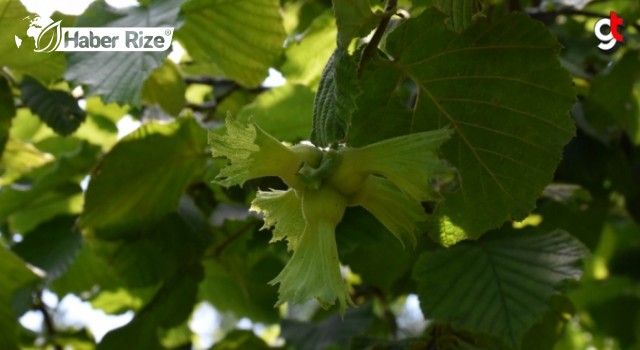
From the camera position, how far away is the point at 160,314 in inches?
60.1

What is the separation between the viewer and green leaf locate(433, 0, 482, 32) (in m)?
0.83

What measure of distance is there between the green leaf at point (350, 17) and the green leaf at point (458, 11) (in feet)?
0.21

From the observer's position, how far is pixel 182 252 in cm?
150

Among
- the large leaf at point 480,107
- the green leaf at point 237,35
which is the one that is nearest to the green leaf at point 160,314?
the green leaf at point 237,35

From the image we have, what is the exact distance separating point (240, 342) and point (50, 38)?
73 centimetres

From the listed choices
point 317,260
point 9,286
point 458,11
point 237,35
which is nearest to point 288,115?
point 237,35

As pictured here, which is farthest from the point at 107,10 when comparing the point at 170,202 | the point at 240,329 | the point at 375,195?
the point at 240,329

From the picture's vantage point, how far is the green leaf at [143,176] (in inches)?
54.9

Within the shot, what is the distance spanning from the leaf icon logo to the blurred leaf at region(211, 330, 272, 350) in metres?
0.69

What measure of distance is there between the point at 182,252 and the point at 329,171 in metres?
0.81

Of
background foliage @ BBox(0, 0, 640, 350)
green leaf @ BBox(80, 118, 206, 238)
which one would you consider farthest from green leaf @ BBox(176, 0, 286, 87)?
green leaf @ BBox(80, 118, 206, 238)

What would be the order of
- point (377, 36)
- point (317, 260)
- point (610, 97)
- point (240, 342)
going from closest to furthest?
point (317, 260), point (377, 36), point (610, 97), point (240, 342)

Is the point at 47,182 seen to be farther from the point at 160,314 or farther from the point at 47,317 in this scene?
the point at 47,317

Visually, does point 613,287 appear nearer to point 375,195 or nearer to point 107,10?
point 107,10
